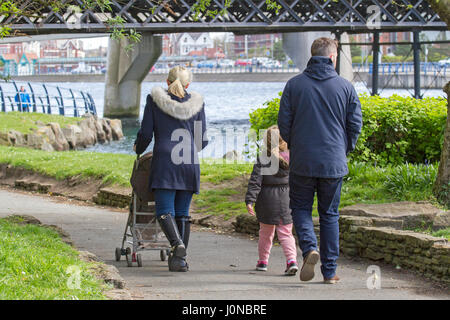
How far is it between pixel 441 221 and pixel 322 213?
2.35 meters

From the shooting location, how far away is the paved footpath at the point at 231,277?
6500mm

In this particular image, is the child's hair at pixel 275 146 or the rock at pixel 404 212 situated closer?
the child's hair at pixel 275 146

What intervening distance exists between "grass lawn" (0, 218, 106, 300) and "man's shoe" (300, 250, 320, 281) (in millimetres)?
1694

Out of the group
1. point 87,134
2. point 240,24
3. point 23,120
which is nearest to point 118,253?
point 23,120

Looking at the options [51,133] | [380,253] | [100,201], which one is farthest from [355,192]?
[51,133]

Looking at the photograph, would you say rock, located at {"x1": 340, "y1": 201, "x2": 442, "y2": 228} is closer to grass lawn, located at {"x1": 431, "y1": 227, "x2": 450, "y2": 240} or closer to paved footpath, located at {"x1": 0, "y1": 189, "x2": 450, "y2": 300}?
grass lawn, located at {"x1": 431, "y1": 227, "x2": 450, "y2": 240}

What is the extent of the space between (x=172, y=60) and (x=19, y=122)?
13201 cm

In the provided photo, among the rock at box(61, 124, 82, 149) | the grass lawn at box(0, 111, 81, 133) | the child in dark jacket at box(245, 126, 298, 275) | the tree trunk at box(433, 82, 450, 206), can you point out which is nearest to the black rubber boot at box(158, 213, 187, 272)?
the child in dark jacket at box(245, 126, 298, 275)

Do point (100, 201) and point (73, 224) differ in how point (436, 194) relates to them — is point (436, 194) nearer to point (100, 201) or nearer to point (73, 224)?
point (73, 224)

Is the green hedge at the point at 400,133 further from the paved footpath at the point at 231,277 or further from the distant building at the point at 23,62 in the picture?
the distant building at the point at 23,62

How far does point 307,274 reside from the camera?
676 cm

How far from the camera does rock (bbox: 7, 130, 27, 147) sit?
2672 cm

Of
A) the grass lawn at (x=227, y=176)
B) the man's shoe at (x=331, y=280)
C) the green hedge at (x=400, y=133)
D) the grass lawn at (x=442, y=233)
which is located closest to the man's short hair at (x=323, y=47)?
the man's shoe at (x=331, y=280)

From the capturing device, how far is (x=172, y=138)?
299 inches
